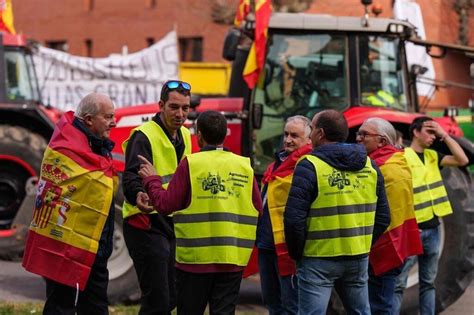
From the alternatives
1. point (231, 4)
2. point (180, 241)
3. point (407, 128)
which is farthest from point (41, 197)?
point (231, 4)

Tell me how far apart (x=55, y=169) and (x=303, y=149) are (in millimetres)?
→ 1801

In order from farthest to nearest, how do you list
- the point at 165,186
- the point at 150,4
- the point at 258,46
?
1. the point at 150,4
2. the point at 258,46
3. the point at 165,186

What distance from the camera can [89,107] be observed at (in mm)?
6434

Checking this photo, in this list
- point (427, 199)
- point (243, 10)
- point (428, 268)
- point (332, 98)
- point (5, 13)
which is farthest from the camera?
point (5, 13)

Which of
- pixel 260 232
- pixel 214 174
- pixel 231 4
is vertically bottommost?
pixel 260 232

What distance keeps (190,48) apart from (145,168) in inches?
1220

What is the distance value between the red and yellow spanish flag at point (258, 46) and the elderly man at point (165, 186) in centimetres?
336

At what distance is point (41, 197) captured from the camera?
21.0 ft

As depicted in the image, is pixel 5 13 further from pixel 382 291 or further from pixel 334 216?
pixel 334 216

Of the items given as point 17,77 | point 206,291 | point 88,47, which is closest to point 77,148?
point 206,291

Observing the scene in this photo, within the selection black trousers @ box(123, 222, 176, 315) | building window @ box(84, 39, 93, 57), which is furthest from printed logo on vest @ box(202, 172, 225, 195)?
building window @ box(84, 39, 93, 57)

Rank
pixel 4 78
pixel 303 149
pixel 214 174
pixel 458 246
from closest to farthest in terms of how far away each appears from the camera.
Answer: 1. pixel 214 174
2. pixel 303 149
3. pixel 458 246
4. pixel 4 78

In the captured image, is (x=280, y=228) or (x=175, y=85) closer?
(x=175, y=85)

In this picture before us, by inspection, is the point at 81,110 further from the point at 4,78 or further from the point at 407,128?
the point at 4,78
